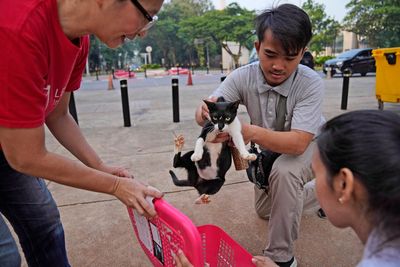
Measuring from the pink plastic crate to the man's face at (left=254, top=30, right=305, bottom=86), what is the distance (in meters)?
1.04

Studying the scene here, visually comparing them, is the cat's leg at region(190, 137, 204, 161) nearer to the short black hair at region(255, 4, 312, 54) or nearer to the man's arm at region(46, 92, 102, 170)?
the man's arm at region(46, 92, 102, 170)

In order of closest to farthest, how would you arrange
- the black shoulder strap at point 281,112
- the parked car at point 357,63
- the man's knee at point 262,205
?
the black shoulder strap at point 281,112 → the man's knee at point 262,205 → the parked car at point 357,63

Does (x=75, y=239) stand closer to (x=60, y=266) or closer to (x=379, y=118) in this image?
(x=60, y=266)

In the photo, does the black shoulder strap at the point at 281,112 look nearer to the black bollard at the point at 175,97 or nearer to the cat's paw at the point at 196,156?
the cat's paw at the point at 196,156

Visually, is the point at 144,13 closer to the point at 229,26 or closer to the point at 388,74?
the point at 388,74

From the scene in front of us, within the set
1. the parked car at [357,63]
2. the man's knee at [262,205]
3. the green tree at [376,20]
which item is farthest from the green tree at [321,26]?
the man's knee at [262,205]

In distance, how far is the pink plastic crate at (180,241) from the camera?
51.6 inches

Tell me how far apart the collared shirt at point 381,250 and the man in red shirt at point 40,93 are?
2.72 feet

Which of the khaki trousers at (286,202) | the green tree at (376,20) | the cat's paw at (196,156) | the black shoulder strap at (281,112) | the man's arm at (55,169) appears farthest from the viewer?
the green tree at (376,20)

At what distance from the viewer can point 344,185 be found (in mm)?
1135

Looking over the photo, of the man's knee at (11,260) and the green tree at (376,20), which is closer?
the man's knee at (11,260)

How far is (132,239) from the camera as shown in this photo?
8.53 feet

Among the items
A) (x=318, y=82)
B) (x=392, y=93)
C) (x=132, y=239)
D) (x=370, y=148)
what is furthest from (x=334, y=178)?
(x=392, y=93)

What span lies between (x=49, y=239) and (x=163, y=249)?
0.60m
